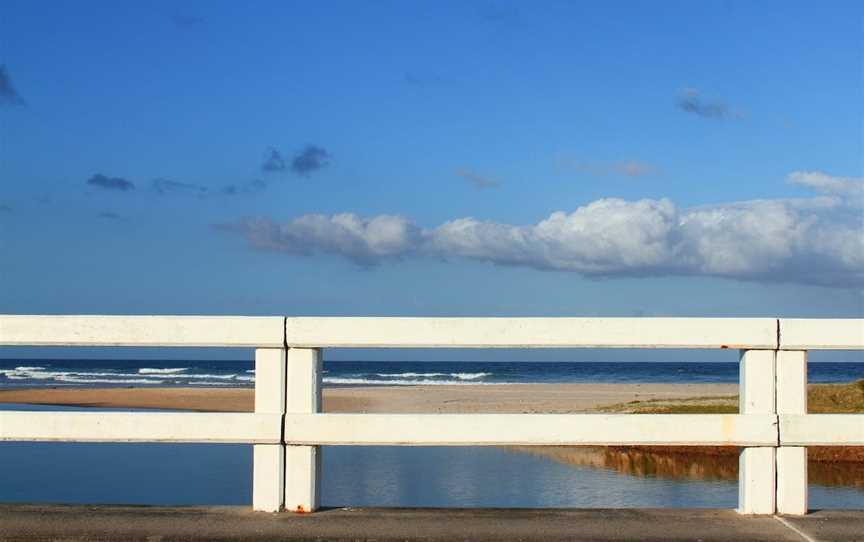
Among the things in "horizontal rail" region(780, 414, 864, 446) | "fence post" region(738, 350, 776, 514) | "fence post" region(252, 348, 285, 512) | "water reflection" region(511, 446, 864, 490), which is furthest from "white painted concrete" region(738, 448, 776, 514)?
"water reflection" region(511, 446, 864, 490)

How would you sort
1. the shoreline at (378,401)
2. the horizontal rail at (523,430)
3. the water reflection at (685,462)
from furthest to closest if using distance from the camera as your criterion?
the shoreline at (378,401)
the water reflection at (685,462)
the horizontal rail at (523,430)

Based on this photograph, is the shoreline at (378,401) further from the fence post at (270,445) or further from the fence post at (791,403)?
the fence post at (270,445)

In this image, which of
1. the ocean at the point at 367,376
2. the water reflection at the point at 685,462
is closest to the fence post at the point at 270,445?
the water reflection at the point at 685,462

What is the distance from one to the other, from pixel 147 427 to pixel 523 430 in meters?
2.25

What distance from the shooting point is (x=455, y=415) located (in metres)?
6.30

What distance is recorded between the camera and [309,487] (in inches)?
252

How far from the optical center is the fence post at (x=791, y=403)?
6324 millimetres

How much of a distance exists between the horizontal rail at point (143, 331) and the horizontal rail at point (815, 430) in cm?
306

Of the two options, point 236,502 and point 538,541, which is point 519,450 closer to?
point 236,502

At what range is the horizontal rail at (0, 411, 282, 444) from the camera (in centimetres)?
627

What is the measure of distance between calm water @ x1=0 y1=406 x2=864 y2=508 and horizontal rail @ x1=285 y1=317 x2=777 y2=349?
5417mm

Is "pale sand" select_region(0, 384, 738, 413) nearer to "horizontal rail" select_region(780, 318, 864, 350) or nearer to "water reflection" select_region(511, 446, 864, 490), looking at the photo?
"water reflection" select_region(511, 446, 864, 490)

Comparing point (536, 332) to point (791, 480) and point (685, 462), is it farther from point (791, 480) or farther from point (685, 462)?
point (685, 462)

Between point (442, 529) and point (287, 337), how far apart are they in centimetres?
145
